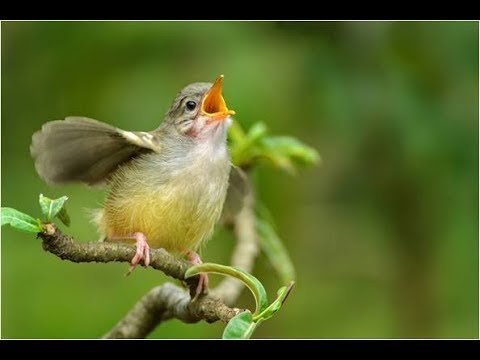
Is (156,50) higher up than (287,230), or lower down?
higher up

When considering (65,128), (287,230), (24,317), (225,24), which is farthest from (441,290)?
(65,128)

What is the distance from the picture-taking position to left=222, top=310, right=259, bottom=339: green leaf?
1.98 meters

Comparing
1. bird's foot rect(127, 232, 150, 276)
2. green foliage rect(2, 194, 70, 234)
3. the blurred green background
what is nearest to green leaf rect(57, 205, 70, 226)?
green foliage rect(2, 194, 70, 234)

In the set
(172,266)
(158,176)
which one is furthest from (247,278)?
(158,176)

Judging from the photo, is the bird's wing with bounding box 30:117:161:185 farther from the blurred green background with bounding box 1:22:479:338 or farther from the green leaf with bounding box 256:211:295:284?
the blurred green background with bounding box 1:22:479:338

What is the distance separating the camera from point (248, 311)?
204 cm

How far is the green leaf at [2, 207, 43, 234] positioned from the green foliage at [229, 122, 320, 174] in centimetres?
184

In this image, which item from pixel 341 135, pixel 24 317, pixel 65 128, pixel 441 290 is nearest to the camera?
pixel 65 128

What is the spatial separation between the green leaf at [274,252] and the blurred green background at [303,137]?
61 centimetres

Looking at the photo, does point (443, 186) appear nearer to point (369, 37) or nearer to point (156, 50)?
point (369, 37)

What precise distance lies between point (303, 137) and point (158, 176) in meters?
2.28

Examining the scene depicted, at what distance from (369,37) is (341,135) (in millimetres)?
633

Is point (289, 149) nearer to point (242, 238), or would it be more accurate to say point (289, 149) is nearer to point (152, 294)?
point (242, 238)

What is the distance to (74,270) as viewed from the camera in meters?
4.82
